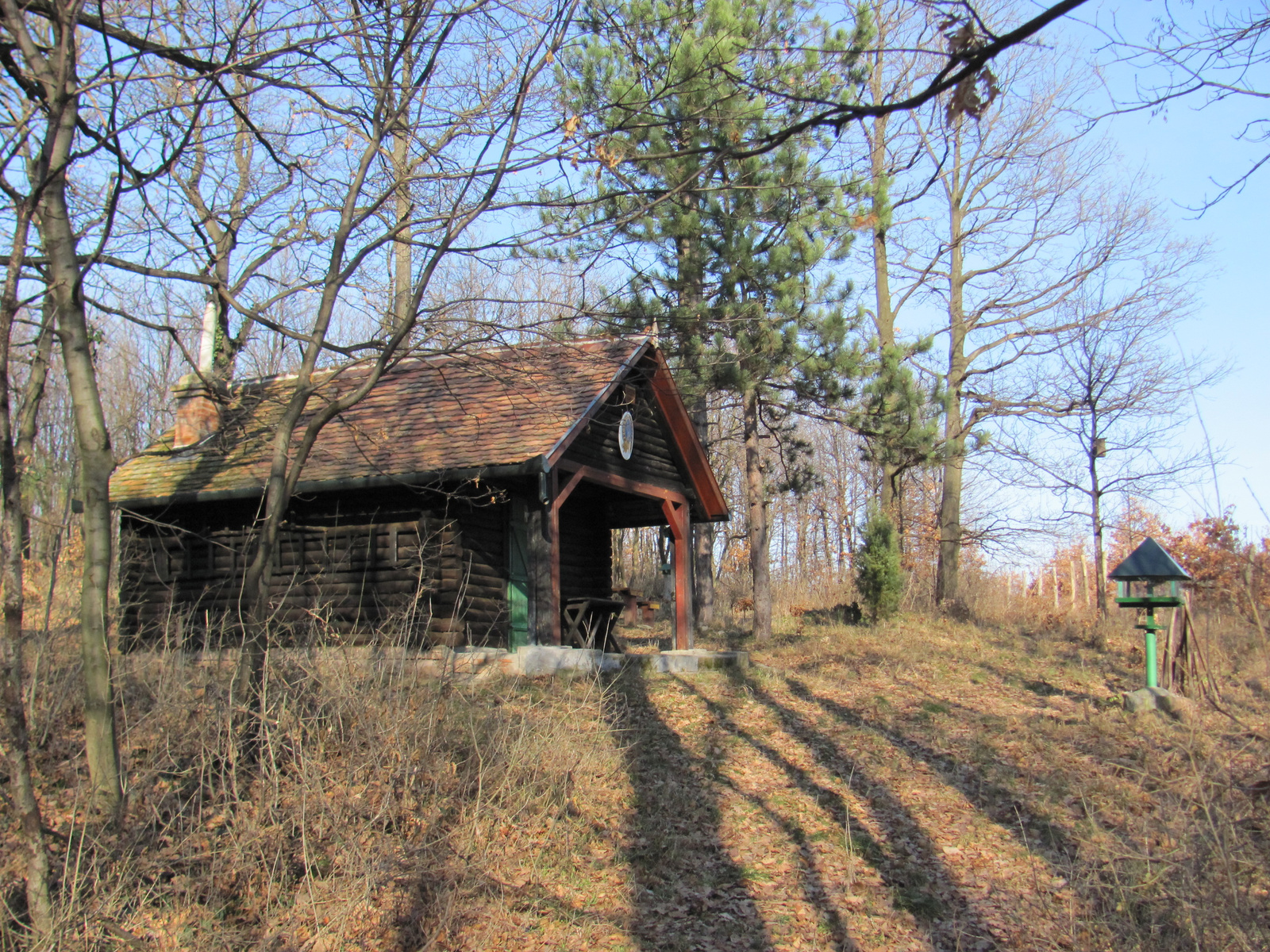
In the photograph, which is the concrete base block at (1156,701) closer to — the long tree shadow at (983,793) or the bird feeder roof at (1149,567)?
the bird feeder roof at (1149,567)

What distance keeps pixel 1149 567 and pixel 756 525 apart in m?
7.75

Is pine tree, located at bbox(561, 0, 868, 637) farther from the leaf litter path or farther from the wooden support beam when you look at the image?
the leaf litter path

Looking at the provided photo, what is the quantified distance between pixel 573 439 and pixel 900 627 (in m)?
8.21

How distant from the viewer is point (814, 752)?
9977 mm

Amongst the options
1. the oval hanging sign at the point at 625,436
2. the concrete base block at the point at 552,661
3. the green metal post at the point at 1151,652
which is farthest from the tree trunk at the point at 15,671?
the green metal post at the point at 1151,652

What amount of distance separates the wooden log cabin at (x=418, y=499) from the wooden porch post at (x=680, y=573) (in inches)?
30.6

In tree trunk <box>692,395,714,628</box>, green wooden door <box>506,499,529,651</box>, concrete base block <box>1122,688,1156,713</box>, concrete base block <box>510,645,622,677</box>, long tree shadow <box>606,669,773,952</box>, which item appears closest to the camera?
long tree shadow <box>606,669,773,952</box>

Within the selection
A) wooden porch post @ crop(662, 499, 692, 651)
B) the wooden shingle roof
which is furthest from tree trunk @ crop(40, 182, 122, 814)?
wooden porch post @ crop(662, 499, 692, 651)

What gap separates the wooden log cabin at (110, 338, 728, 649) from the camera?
39.0 feet

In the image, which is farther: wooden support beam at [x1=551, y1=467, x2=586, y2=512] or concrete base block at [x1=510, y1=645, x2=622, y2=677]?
wooden support beam at [x1=551, y1=467, x2=586, y2=512]

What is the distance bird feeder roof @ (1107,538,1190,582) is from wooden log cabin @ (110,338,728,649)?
19.6ft

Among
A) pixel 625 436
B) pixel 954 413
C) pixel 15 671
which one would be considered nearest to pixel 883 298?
pixel 954 413

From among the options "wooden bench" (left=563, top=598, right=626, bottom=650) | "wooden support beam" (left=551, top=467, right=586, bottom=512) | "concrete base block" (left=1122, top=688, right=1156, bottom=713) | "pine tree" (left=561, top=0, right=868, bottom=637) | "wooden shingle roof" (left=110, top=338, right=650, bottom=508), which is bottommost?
"concrete base block" (left=1122, top=688, right=1156, bottom=713)

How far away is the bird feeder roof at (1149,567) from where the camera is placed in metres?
11.1
